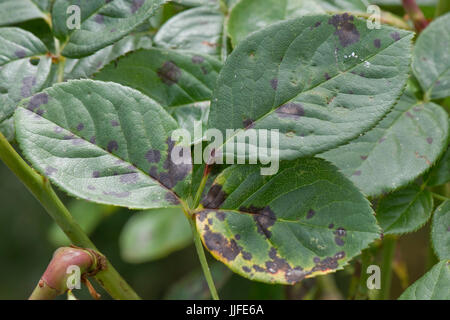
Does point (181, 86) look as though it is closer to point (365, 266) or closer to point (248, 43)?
point (248, 43)

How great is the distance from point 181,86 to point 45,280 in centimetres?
22

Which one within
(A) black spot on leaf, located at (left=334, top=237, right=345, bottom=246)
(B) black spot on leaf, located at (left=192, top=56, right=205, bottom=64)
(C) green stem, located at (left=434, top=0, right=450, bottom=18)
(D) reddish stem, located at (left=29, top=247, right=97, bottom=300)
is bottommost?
(D) reddish stem, located at (left=29, top=247, right=97, bottom=300)

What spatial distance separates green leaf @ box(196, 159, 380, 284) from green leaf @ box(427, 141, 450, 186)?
0.15 m

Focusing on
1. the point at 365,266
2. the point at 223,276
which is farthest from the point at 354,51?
the point at 223,276

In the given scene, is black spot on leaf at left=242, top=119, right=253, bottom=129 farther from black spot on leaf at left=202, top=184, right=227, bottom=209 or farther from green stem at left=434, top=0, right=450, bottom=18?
green stem at left=434, top=0, right=450, bottom=18

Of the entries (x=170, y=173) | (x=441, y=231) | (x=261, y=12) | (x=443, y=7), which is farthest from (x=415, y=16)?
(x=170, y=173)

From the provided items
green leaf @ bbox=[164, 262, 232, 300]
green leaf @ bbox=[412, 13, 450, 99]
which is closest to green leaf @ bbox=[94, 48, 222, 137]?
green leaf @ bbox=[412, 13, 450, 99]

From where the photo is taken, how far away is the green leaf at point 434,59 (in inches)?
20.7

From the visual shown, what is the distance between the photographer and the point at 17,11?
527 millimetres

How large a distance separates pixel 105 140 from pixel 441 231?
28 cm

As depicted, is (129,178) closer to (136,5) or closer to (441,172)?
(136,5)

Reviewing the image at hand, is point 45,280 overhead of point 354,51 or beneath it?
beneath

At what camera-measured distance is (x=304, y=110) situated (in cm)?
39

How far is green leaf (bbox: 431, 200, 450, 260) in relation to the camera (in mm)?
429
